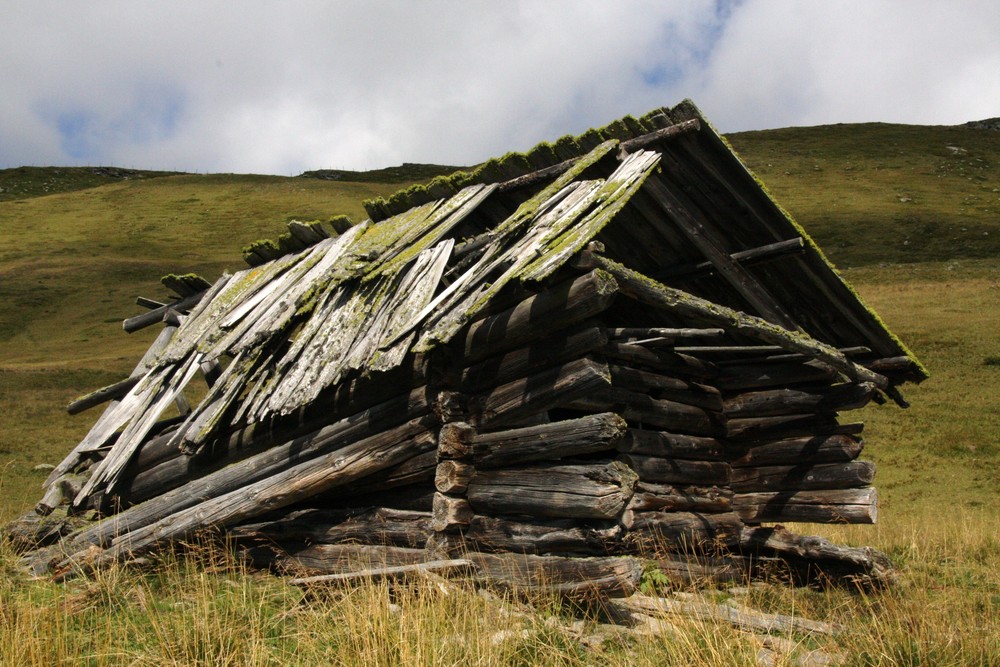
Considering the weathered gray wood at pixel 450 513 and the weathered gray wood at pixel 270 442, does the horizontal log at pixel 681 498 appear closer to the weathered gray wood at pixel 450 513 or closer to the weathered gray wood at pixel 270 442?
the weathered gray wood at pixel 450 513

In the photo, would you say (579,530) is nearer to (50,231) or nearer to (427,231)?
(427,231)

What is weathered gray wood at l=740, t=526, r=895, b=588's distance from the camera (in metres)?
7.14

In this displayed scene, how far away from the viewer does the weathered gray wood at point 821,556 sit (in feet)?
23.4

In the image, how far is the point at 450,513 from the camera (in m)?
6.38

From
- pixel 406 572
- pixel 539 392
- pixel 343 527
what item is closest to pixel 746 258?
pixel 539 392

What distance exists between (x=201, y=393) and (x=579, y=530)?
1774 cm

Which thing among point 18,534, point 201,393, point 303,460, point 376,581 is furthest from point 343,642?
point 201,393

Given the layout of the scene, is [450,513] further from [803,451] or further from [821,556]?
[803,451]

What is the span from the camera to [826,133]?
7538cm

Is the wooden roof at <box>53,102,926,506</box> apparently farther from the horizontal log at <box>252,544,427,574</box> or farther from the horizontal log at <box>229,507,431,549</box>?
the horizontal log at <box>252,544,427,574</box>

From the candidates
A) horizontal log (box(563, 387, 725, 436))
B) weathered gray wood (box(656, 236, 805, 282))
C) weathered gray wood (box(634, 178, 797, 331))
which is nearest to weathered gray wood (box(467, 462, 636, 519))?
horizontal log (box(563, 387, 725, 436))

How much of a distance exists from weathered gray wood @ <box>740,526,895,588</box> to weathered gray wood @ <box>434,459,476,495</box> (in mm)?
3325

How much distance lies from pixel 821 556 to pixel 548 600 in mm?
3214

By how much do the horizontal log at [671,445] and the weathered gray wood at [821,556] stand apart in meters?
0.90
